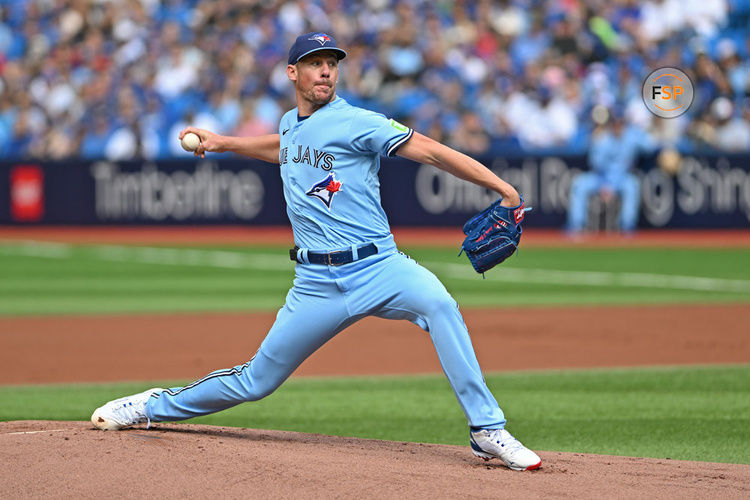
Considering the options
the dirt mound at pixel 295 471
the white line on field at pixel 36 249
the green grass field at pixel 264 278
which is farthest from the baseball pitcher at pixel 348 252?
the white line on field at pixel 36 249

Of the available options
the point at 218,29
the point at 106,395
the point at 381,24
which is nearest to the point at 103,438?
the point at 106,395

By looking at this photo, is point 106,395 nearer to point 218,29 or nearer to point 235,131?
point 235,131

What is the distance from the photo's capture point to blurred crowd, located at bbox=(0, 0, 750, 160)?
21438 mm

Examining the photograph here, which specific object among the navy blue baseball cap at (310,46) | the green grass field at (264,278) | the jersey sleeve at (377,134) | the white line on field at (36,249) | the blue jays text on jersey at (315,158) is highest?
the navy blue baseball cap at (310,46)

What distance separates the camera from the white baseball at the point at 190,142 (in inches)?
225

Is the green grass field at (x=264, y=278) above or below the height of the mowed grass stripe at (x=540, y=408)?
above

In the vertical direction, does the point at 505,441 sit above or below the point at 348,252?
below

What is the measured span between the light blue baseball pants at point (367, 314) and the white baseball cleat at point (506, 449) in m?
0.04

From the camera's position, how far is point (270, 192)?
23.2 metres

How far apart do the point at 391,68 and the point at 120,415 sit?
18.5 m

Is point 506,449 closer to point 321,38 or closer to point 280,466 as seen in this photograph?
point 280,466

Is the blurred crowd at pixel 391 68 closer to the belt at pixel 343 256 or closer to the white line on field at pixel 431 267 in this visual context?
the white line on field at pixel 431 267

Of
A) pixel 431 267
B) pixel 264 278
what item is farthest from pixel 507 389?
pixel 431 267

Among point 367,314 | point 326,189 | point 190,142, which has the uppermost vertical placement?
point 190,142
